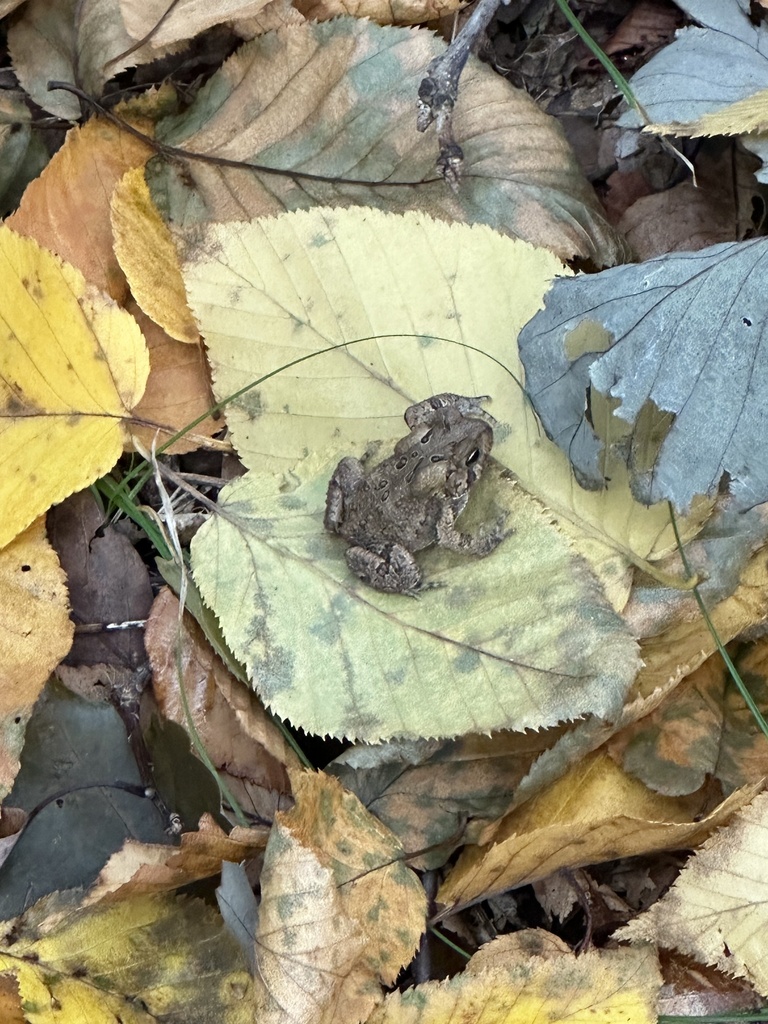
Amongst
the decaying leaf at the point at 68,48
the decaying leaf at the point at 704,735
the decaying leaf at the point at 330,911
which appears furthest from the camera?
the decaying leaf at the point at 68,48

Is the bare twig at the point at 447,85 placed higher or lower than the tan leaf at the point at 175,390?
higher

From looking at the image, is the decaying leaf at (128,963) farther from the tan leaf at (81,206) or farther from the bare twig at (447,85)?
the bare twig at (447,85)

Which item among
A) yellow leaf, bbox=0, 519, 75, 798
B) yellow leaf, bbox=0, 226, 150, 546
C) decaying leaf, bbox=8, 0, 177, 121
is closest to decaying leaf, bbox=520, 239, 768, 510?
yellow leaf, bbox=0, 226, 150, 546

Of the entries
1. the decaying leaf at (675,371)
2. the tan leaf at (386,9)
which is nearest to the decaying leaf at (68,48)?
the tan leaf at (386,9)

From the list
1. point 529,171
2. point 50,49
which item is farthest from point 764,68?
point 50,49

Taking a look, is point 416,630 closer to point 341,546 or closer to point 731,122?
point 341,546

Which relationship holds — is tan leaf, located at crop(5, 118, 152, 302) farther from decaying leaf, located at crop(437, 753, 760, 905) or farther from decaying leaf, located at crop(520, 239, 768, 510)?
decaying leaf, located at crop(437, 753, 760, 905)

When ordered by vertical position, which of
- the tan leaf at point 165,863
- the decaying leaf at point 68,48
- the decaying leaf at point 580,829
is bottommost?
the decaying leaf at point 580,829
